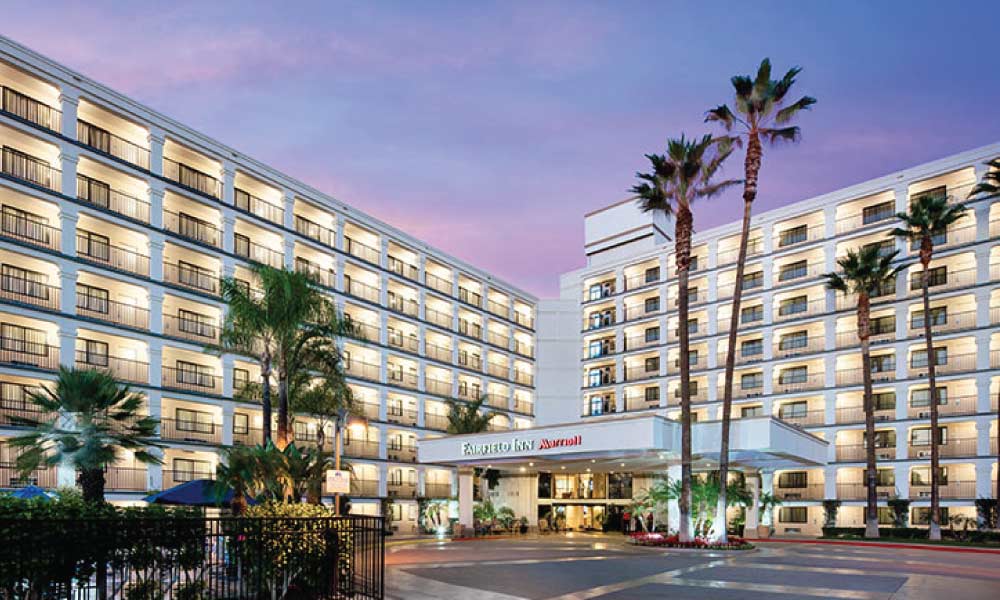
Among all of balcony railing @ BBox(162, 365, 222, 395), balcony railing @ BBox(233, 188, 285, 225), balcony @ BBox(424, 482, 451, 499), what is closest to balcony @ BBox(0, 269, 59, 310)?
balcony railing @ BBox(162, 365, 222, 395)

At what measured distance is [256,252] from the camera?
58531 millimetres

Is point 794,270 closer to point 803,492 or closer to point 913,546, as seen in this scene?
point 803,492

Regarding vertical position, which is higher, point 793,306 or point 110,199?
point 110,199

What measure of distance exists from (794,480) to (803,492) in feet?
4.33

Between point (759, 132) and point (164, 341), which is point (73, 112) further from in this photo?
point (759, 132)

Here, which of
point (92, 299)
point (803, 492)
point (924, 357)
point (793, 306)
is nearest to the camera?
point (92, 299)

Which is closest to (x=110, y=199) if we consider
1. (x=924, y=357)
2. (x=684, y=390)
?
(x=684, y=390)

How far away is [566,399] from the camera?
88.3m

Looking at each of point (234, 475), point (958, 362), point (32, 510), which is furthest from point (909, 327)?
point (32, 510)

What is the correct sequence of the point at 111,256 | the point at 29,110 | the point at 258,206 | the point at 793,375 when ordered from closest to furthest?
the point at 29,110 < the point at 111,256 < the point at 258,206 < the point at 793,375

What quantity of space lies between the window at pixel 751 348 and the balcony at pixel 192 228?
148ft

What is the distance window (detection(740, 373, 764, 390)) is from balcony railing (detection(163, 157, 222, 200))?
4620cm

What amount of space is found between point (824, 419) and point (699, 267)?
62.7 ft

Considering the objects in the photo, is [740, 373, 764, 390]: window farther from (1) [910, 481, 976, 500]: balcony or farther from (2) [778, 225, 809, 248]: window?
(1) [910, 481, 976, 500]: balcony
